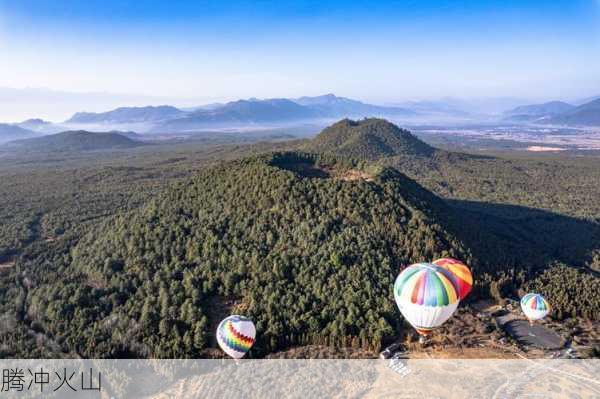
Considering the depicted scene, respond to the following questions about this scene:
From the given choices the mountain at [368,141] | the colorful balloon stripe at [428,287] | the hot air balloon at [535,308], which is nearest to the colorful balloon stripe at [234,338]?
the colorful balloon stripe at [428,287]

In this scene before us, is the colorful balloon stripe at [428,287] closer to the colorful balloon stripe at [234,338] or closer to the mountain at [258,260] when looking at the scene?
the mountain at [258,260]

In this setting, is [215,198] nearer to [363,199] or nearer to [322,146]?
[363,199]

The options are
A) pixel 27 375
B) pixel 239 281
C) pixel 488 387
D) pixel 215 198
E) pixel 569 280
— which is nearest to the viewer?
pixel 488 387

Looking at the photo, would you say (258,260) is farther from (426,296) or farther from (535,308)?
(535,308)

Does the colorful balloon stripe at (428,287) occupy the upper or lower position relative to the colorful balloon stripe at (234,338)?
upper

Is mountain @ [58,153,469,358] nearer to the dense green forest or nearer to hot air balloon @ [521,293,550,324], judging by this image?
the dense green forest

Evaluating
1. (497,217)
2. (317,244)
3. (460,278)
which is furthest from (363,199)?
(497,217)
